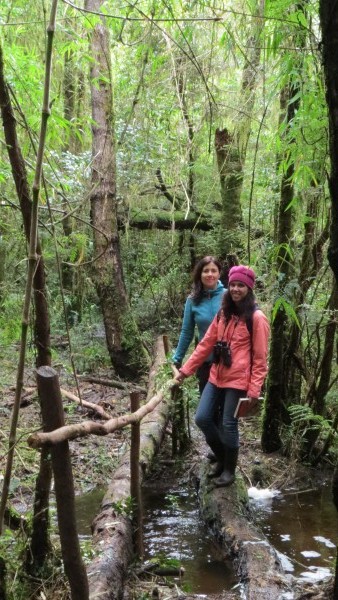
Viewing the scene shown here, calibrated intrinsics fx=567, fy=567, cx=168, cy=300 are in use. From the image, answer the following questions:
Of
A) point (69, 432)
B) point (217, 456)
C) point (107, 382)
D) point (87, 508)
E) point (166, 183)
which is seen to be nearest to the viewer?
point (69, 432)

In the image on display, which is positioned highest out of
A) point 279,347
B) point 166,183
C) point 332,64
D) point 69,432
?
point 166,183

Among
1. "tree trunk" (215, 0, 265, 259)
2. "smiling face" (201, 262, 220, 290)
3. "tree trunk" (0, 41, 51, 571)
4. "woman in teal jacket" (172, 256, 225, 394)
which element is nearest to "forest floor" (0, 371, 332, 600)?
"woman in teal jacket" (172, 256, 225, 394)

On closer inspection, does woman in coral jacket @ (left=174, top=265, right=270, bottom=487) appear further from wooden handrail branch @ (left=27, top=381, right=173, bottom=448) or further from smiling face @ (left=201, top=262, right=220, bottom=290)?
wooden handrail branch @ (left=27, top=381, right=173, bottom=448)

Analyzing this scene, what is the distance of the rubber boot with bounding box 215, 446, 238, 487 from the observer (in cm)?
537

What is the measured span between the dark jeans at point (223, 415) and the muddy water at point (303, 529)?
35.9 inches

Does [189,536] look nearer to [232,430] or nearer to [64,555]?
[232,430]

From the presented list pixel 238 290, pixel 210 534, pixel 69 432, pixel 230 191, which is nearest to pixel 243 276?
pixel 238 290

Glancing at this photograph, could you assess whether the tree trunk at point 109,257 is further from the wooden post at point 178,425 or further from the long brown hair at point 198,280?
the long brown hair at point 198,280

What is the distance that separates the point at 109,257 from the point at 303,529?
21.9ft

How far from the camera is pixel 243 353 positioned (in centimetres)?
508

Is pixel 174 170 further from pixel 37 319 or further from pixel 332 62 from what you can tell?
pixel 332 62

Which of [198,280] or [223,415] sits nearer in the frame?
[223,415]

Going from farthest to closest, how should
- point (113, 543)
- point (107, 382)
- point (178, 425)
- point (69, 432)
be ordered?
1. point (107, 382)
2. point (178, 425)
3. point (113, 543)
4. point (69, 432)

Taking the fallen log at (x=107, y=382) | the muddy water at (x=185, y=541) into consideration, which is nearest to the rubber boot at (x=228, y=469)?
the muddy water at (x=185, y=541)
